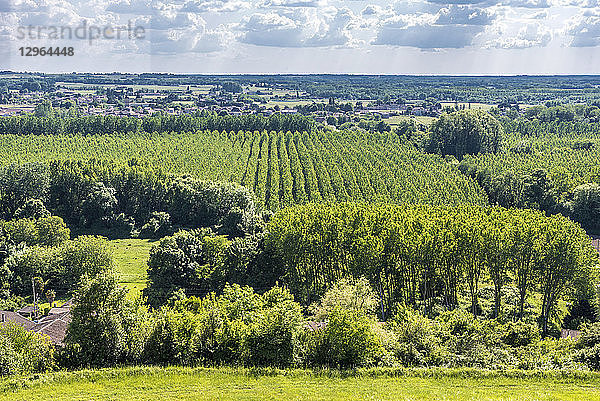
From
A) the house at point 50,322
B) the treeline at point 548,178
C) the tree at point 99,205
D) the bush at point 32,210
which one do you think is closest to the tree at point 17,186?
the bush at point 32,210

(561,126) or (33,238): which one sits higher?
(561,126)

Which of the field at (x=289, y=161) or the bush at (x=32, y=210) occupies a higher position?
the field at (x=289, y=161)

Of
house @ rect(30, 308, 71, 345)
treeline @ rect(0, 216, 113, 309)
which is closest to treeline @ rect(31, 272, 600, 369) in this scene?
house @ rect(30, 308, 71, 345)

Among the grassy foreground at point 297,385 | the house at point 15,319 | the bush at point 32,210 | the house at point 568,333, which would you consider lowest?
the bush at point 32,210

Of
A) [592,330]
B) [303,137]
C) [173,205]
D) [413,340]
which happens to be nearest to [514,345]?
[592,330]

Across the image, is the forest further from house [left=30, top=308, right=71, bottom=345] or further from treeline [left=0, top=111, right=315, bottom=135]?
treeline [left=0, top=111, right=315, bottom=135]

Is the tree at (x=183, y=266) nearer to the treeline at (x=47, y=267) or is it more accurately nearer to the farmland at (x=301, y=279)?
the farmland at (x=301, y=279)

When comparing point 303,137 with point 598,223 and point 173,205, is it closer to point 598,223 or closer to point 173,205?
point 173,205
